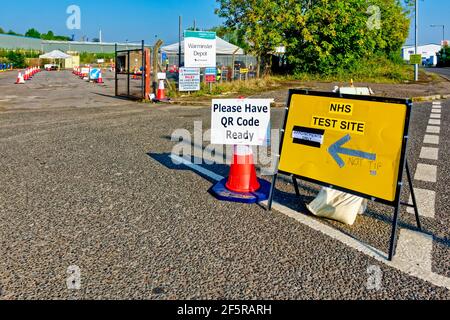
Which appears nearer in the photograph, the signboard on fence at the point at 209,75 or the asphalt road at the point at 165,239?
the asphalt road at the point at 165,239

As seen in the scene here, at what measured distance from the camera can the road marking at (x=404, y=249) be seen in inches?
118

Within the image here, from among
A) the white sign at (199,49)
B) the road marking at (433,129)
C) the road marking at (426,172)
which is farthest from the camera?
the white sign at (199,49)

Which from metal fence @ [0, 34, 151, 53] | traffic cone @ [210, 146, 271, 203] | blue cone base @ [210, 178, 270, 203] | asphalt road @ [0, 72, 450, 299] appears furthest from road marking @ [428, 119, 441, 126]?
metal fence @ [0, 34, 151, 53]

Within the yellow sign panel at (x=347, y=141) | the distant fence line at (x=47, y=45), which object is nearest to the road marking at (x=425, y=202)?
the yellow sign panel at (x=347, y=141)

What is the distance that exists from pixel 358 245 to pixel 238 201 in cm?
147

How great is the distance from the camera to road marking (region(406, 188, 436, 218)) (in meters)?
4.29

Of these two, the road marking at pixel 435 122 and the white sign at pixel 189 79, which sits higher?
the white sign at pixel 189 79

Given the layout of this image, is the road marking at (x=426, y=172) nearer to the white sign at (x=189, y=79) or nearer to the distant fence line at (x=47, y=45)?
the white sign at (x=189, y=79)

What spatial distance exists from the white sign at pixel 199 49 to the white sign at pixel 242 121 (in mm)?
11888

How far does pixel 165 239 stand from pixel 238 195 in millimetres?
1320

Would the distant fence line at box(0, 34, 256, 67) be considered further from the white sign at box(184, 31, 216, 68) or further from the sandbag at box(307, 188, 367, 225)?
the sandbag at box(307, 188, 367, 225)

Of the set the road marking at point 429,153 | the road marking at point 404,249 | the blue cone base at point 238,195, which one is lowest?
the road marking at point 404,249

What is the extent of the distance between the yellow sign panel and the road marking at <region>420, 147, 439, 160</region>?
3590 millimetres
